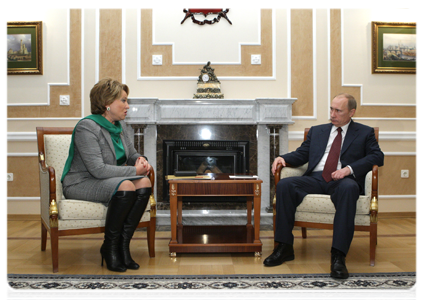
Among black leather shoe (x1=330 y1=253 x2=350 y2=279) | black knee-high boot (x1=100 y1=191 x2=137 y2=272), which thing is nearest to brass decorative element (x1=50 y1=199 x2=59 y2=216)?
black knee-high boot (x1=100 y1=191 x2=137 y2=272)

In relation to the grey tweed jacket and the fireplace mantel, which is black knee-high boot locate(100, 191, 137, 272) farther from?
the fireplace mantel

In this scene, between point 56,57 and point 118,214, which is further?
point 56,57

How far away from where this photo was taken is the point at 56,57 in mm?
3904

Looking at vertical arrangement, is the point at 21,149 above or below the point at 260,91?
below

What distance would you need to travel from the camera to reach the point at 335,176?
2.39m

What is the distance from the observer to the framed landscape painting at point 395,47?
156 inches

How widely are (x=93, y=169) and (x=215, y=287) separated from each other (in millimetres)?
993

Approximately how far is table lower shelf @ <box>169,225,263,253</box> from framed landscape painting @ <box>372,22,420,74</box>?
2.46 m

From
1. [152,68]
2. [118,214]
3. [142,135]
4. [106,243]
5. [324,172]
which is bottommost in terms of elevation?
[106,243]

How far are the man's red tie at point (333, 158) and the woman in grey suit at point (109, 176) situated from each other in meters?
1.21

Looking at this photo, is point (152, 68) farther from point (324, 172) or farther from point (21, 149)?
point (324, 172)

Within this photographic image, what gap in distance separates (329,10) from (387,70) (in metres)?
0.90

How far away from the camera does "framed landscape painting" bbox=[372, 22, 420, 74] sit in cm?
396

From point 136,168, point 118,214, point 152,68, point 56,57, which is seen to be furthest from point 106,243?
point 56,57
